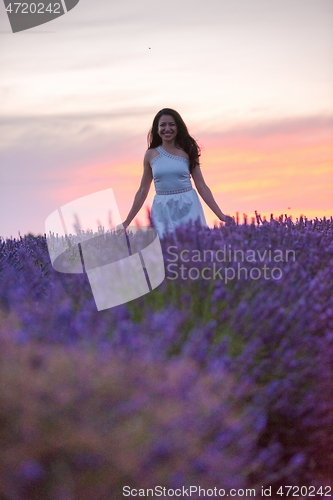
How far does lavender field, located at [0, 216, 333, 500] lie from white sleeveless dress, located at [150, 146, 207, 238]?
1941 mm

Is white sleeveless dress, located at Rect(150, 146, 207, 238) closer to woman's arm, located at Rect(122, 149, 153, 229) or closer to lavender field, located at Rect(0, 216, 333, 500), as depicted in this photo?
woman's arm, located at Rect(122, 149, 153, 229)

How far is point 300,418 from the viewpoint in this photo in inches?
71.3

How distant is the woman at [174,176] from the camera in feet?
14.7

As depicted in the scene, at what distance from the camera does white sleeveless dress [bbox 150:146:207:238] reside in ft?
14.7

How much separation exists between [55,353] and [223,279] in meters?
0.90

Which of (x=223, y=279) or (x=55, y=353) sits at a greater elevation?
(x=55, y=353)

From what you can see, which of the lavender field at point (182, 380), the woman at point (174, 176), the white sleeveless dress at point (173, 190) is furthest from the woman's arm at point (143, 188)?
the lavender field at point (182, 380)

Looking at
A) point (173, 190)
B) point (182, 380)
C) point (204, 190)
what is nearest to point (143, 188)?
point (173, 190)

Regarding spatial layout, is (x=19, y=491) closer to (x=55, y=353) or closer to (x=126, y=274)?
(x=55, y=353)

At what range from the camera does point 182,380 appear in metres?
1.26

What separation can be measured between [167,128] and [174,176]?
0.39 m

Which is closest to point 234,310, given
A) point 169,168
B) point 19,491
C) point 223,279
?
point 223,279

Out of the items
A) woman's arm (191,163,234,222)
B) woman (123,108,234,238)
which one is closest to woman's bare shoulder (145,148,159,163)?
woman (123,108,234,238)

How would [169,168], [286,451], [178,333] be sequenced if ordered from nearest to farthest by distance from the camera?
[178,333]
[286,451]
[169,168]
